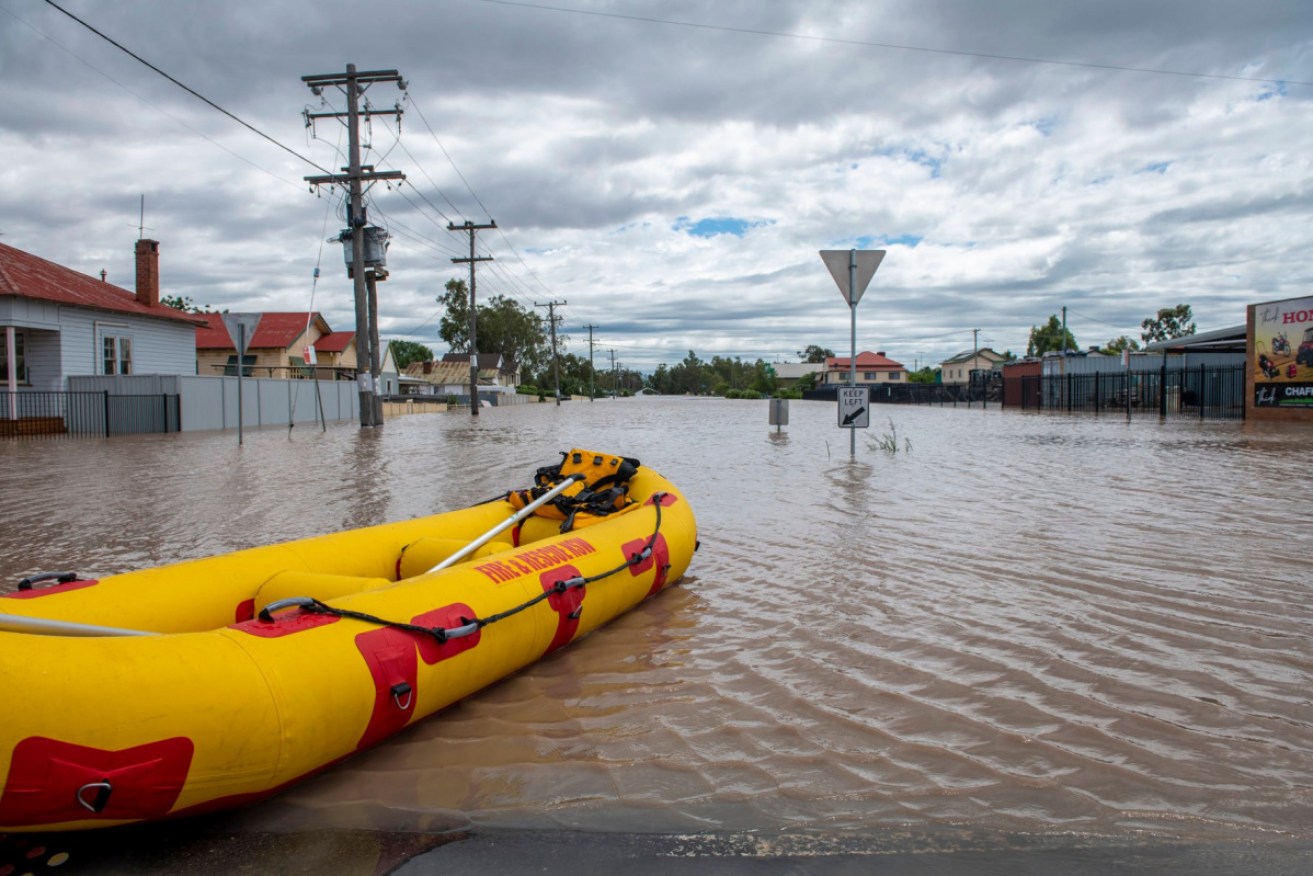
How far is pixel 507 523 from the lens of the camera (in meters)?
5.47

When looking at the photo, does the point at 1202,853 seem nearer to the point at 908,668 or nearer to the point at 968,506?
the point at 908,668

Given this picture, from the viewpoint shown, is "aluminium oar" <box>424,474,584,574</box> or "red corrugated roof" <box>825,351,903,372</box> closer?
"aluminium oar" <box>424,474,584,574</box>

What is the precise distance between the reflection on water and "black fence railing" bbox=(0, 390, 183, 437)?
48.4 feet

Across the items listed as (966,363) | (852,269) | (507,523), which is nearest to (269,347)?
(852,269)

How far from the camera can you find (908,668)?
4199mm

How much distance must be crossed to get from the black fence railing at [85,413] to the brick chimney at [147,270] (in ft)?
19.2

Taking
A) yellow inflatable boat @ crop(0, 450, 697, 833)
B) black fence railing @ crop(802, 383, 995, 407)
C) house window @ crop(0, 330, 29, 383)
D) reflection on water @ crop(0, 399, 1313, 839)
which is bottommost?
reflection on water @ crop(0, 399, 1313, 839)

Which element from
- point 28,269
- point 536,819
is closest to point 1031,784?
point 536,819

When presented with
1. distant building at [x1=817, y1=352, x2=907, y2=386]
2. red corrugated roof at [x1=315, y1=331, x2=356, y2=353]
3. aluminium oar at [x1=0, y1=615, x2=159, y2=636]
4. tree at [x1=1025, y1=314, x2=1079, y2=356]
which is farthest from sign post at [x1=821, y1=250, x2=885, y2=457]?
distant building at [x1=817, y1=352, x2=907, y2=386]

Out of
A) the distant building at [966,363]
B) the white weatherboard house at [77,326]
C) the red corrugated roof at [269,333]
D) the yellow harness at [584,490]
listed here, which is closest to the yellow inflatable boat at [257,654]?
the yellow harness at [584,490]

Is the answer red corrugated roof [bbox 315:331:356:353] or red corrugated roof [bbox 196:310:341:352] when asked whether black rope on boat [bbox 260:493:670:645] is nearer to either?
red corrugated roof [bbox 196:310:341:352]

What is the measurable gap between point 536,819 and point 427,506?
678cm

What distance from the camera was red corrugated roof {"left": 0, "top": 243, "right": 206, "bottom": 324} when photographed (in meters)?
21.8

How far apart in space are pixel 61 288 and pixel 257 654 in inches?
1002
